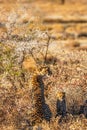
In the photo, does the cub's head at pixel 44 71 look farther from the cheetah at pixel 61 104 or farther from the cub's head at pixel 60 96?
the cheetah at pixel 61 104

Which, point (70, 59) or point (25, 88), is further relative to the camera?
point (70, 59)

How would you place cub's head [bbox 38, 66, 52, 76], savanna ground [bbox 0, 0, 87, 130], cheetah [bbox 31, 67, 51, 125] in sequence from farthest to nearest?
cub's head [bbox 38, 66, 52, 76]
cheetah [bbox 31, 67, 51, 125]
savanna ground [bbox 0, 0, 87, 130]

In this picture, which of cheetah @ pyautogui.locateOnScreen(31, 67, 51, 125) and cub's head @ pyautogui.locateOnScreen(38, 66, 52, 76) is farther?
cub's head @ pyautogui.locateOnScreen(38, 66, 52, 76)

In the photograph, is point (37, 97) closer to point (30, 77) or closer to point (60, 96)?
point (60, 96)

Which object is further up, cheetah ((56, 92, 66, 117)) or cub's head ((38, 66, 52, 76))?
cub's head ((38, 66, 52, 76))

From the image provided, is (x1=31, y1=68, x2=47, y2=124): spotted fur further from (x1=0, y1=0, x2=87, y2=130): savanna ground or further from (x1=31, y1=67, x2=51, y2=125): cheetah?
(x1=0, y1=0, x2=87, y2=130): savanna ground

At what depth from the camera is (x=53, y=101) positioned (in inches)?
956

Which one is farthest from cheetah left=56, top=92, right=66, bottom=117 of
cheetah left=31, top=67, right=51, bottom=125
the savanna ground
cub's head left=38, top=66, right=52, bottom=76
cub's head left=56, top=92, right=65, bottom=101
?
cub's head left=38, top=66, right=52, bottom=76

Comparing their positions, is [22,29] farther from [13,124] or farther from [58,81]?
[13,124]

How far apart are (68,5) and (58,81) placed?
65.1 m

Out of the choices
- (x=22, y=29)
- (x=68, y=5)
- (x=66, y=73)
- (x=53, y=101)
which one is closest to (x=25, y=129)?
(x=53, y=101)

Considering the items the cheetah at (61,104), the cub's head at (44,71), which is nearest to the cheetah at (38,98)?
the cub's head at (44,71)

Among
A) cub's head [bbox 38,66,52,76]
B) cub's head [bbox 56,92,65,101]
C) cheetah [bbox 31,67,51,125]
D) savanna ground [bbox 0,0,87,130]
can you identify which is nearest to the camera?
savanna ground [bbox 0,0,87,130]

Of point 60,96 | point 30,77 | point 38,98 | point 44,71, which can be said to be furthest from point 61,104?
point 30,77
